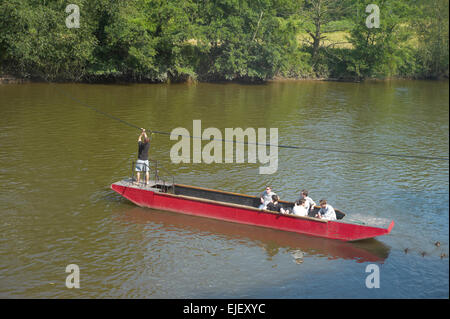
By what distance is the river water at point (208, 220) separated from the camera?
42.9 ft

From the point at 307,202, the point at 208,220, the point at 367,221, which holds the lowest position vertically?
the point at 208,220

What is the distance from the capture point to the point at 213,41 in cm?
4544

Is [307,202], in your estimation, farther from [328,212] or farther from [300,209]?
[328,212]

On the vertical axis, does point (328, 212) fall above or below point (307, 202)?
below

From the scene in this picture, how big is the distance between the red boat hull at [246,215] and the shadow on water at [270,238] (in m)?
0.17

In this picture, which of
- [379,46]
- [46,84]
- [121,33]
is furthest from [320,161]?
[379,46]

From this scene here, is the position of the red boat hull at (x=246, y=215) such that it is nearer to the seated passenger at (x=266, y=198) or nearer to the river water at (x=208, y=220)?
the river water at (x=208, y=220)

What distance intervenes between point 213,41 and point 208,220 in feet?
103

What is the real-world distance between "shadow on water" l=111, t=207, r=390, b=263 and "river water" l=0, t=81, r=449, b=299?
6cm

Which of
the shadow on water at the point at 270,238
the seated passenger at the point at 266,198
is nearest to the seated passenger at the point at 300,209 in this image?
the shadow on water at the point at 270,238

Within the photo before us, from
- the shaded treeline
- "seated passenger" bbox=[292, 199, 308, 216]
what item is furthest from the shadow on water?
the shaded treeline

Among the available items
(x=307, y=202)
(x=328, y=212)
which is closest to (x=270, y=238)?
(x=307, y=202)

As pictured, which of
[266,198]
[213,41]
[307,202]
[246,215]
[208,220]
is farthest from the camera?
[213,41]
